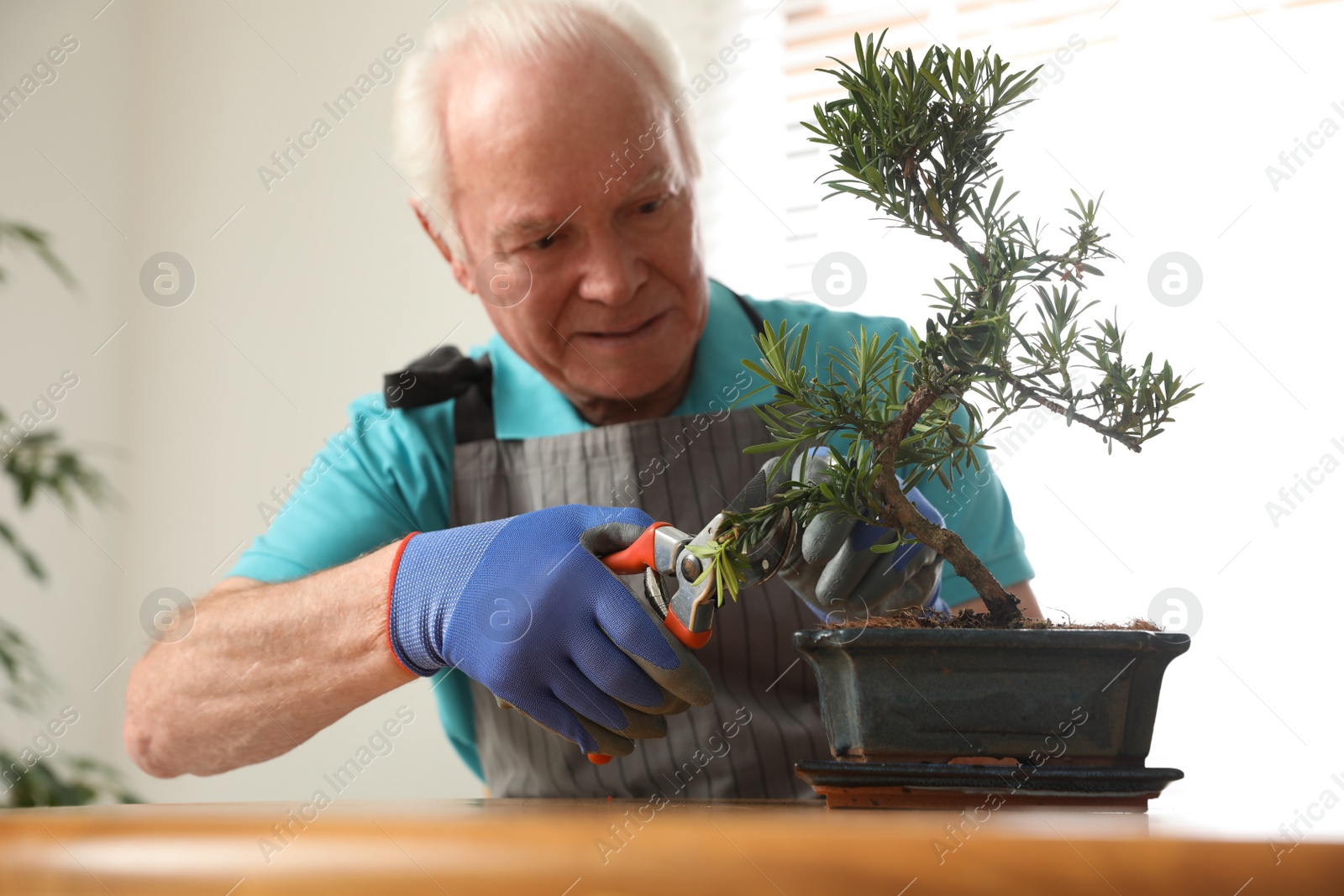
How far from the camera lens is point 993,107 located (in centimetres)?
58

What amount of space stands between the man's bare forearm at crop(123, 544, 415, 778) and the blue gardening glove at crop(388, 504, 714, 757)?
0.29 ft

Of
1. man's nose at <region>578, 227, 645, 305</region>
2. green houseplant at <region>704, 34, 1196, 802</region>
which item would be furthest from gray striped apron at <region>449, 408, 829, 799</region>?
green houseplant at <region>704, 34, 1196, 802</region>

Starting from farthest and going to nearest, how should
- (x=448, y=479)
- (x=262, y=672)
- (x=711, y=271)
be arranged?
(x=711, y=271) < (x=448, y=479) < (x=262, y=672)

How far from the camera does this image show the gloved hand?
2.13 feet

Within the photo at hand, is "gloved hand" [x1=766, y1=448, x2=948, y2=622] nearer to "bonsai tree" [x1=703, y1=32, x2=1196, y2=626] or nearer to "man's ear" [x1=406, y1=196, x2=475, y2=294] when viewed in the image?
"bonsai tree" [x1=703, y1=32, x2=1196, y2=626]

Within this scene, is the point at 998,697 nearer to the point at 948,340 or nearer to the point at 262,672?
the point at 948,340

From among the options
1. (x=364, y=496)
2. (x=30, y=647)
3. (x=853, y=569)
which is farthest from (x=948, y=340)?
(x=30, y=647)

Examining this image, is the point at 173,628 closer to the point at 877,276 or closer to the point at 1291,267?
the point at 877,276

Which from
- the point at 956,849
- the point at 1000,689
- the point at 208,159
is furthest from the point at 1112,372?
the point at 208,159

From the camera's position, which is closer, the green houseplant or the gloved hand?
the green houseplant

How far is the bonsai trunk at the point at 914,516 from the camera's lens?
0.59 m

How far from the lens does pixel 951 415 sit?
628 mm

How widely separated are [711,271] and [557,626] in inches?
50.5

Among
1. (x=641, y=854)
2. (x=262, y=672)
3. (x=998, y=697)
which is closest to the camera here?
(x=641, y=854)
